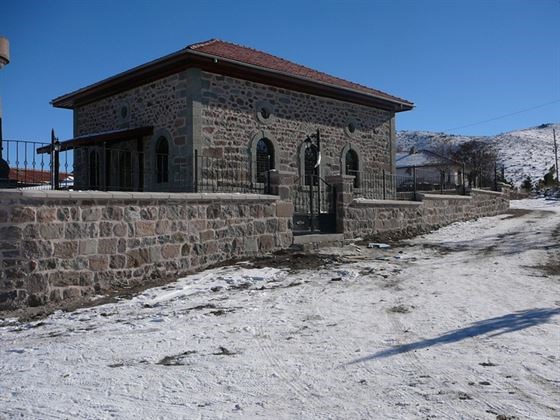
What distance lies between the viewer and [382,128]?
2003 cm

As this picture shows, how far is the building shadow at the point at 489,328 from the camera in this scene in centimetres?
463

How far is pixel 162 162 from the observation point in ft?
→ 48.9

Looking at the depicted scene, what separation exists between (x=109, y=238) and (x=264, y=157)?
8464 mm

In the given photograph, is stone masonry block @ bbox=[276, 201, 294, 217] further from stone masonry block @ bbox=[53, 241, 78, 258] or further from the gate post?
stone masonry block @ bbox=[53, 241, 78, 258]

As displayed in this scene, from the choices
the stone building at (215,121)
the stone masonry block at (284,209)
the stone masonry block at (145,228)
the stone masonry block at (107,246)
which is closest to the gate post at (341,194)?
the stone building at (215,121)

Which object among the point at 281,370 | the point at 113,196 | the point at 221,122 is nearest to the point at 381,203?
the point at 221,122

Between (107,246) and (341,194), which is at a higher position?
(341,194)

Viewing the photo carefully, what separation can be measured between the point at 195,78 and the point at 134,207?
655 centimetres

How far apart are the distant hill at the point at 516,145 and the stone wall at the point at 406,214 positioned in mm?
48705

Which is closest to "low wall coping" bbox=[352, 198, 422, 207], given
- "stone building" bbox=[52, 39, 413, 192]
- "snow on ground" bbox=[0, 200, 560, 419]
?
"stone building" bbox=[52, 39, 413, 192]

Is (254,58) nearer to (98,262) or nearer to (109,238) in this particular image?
(109,238)

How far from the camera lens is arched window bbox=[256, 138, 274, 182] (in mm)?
15562

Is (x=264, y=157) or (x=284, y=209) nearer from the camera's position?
(x=284, y=209)

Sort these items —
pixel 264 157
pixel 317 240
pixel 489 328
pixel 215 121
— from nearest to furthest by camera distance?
pixel 489 328 < pixel 317 240 < pixel 215 121 < pixel 264 157
